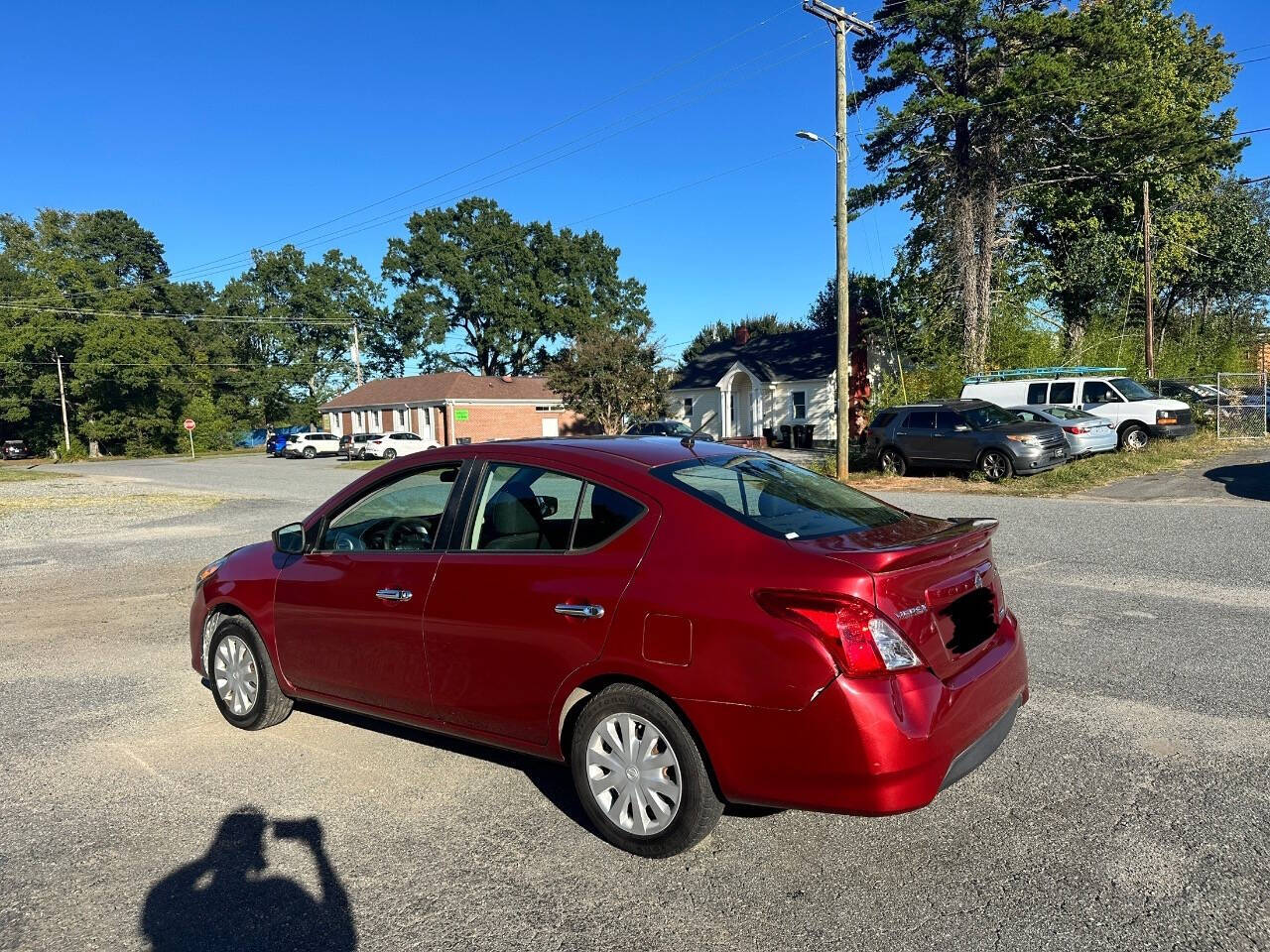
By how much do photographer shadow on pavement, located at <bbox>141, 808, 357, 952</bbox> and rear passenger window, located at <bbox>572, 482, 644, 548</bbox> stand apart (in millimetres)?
1586

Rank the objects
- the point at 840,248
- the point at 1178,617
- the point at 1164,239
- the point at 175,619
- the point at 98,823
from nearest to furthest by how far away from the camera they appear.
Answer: the point at 98,823
the point at 1178,617
the point at 175,619
the point at 840,248
the point at 1164,239

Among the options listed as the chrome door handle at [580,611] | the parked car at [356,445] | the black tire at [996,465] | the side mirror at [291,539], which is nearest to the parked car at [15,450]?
the parked car at [356,445]

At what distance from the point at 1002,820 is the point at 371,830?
2.59 m

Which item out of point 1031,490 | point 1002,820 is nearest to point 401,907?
point 1002,820

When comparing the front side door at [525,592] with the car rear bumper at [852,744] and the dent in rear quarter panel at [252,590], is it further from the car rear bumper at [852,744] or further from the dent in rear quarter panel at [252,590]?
the dent in rear quarter panel at [252,590]

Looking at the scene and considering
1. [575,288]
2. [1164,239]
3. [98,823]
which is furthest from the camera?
[575,288]

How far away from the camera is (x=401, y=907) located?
9.91 feet

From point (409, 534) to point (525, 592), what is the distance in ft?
3.20

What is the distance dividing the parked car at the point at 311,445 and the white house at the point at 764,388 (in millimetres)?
24284

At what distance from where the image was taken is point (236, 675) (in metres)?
4.82

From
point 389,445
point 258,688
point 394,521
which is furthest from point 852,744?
point 389,445

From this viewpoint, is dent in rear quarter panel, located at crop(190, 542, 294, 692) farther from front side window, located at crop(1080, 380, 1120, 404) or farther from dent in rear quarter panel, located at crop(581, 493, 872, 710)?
front side window, located at crop(1080, 380, 1120, 404)

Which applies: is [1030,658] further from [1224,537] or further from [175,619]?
[175,619]

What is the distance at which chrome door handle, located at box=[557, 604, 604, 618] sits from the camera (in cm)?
327
